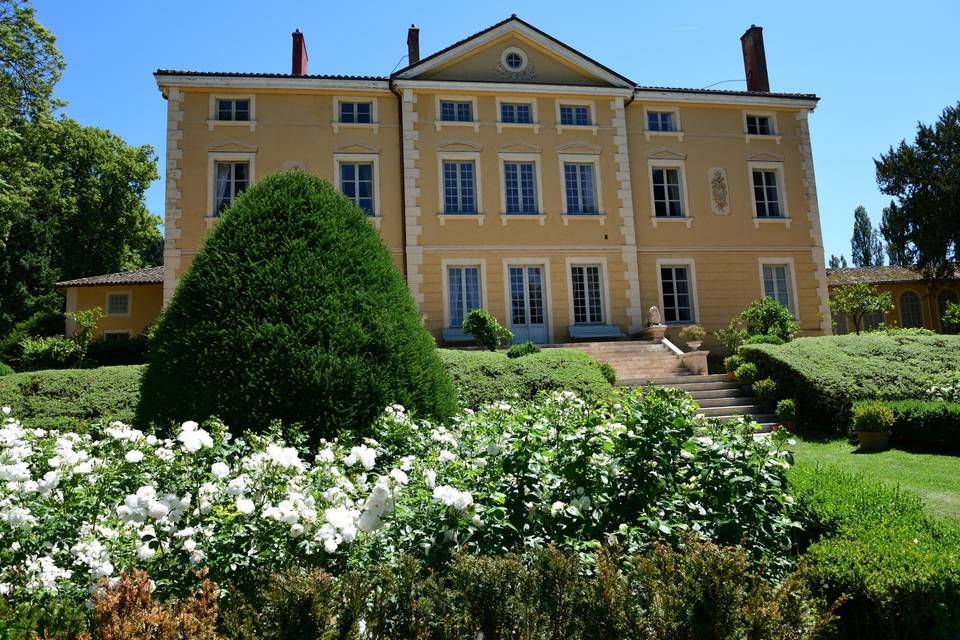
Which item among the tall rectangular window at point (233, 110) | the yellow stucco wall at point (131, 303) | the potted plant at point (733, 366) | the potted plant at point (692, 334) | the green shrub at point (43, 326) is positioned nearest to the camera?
the potted plant at point (733, 366)

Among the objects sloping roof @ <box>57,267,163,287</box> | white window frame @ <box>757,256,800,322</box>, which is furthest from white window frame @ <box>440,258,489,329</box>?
sloping roof @ <box>57,267,163,287</box>

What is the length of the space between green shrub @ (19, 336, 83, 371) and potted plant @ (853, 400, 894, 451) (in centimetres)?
2060

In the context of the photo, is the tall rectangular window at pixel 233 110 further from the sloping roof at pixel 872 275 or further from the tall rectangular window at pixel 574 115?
the sloping roof at pixel 872 275

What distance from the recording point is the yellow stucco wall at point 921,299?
32.6 meters

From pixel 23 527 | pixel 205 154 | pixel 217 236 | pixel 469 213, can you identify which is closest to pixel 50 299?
pixel 205 154

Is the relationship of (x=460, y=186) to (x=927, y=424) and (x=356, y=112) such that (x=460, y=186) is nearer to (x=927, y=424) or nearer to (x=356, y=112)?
(x=356, y=112)

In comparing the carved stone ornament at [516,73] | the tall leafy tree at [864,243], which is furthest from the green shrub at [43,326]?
the tall leafy tree at [864,243]

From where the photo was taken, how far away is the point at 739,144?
942 inches

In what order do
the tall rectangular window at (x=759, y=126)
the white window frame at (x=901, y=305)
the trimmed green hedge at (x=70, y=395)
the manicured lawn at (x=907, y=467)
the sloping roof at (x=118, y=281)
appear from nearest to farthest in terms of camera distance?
the manicured lawn at (x=907, y=467) < the trimmed green hedge at (x=70, y=395) < the sloping roof at (x=118, y=281) < the tall rectangular window at (x=759, y=126) < the white window frame at (x=901, y=305)

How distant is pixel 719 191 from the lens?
77.0 ft

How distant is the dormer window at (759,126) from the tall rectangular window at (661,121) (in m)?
3.08

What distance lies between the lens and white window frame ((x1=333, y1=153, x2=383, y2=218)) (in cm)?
2150

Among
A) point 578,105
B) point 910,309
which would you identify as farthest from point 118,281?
point 910,309

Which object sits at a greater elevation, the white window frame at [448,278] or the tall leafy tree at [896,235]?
the tall leafy tree at [896,235]
